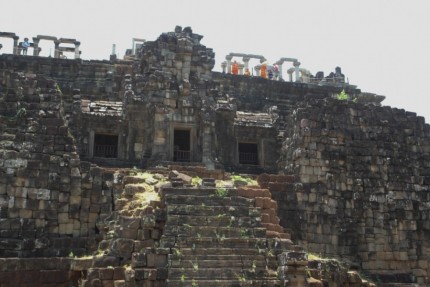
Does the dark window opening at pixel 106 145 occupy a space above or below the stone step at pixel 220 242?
above

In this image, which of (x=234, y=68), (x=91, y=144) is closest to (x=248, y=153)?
(x=91, y=144)

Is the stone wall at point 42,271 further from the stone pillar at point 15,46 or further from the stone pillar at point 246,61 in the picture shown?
the stone pillar at point 246,61

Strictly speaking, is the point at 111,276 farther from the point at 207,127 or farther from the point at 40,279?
the point at 207,127

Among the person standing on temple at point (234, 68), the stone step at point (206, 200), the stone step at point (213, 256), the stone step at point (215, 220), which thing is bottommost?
the stone step at point (213, 256)

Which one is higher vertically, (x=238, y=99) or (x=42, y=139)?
(x=238, y=99)

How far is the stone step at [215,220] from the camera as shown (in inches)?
561

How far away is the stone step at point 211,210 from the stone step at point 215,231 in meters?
0.48

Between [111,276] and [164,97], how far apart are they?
32.7 feet

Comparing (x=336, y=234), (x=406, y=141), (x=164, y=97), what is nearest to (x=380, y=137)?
(x=406, y=141)

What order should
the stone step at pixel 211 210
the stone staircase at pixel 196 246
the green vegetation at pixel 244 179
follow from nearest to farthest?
the stone staircase at pixel 196 246 → the stone step at pixel 211 210 → the green vegetation at pixel 244 179

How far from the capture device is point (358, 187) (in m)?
19.9

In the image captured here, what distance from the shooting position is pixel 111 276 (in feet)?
44.6

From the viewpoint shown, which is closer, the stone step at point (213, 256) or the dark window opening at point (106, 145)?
the stone step at point (213, 256)

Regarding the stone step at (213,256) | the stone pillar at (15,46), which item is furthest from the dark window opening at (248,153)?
the stone pillar at (15,46)
